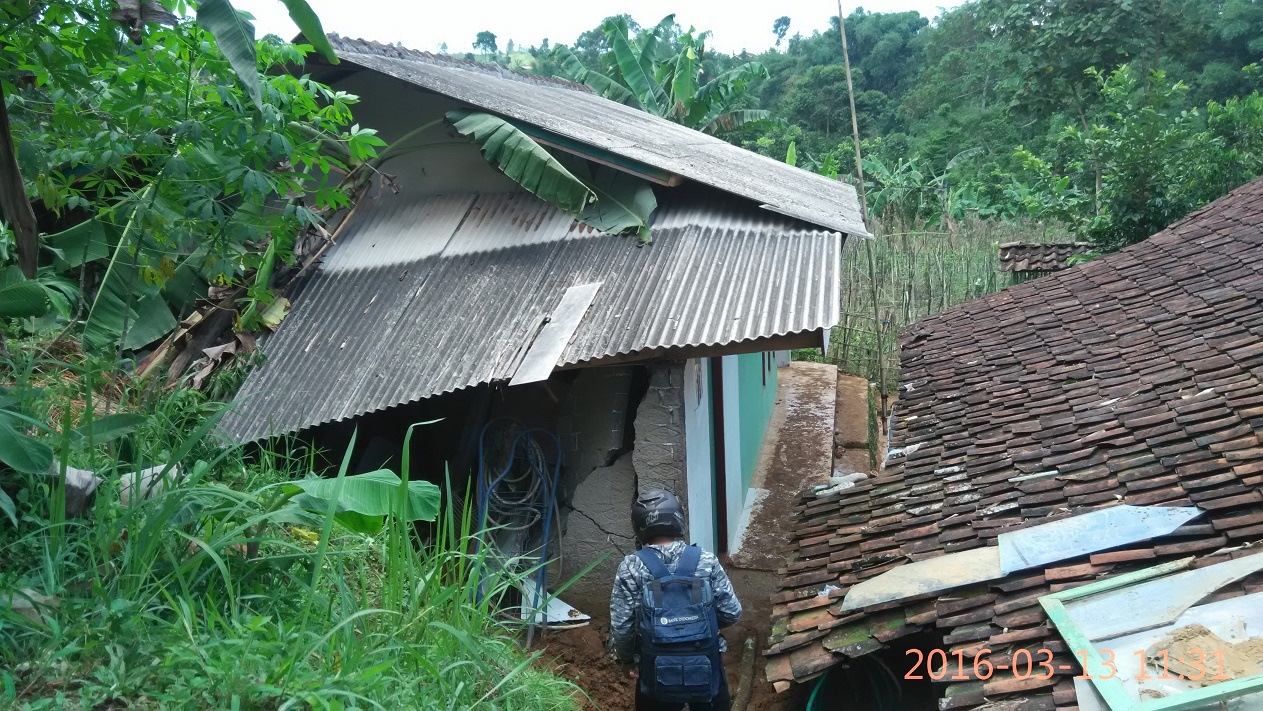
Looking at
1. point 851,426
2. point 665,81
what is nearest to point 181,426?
point 851,426

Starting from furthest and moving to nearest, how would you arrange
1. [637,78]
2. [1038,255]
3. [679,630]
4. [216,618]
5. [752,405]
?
1. [637,78]
2. [1038,255]
3. [752,405]
4. [679,630]
5. [216,618]

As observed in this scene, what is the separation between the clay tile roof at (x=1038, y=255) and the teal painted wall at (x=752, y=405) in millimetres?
4170

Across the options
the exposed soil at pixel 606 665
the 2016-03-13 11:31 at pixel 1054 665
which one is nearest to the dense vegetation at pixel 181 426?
the exposed soil at pixel 606 665

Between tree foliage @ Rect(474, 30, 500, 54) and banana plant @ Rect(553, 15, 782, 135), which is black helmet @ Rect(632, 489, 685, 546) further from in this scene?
tree foliage @ Rect(474, 30, 500, 54)

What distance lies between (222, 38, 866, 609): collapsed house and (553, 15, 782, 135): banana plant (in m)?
7.75

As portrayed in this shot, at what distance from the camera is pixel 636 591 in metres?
3.69

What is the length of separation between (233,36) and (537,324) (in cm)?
272

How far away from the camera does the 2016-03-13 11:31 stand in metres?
2.86

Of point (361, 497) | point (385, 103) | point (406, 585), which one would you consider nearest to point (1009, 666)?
point (406, 585)

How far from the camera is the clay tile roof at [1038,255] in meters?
13.4

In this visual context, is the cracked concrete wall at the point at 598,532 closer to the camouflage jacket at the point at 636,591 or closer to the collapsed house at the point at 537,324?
the collapsed house at the point at 537,324

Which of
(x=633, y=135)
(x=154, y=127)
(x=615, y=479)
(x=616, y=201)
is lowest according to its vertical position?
(x=615, y=479)

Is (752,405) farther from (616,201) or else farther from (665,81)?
(665,81)

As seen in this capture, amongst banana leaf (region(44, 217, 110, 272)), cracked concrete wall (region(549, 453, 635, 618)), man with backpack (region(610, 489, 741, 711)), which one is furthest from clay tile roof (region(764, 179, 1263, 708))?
banana leaf (region(44, 217, 110, 272))
